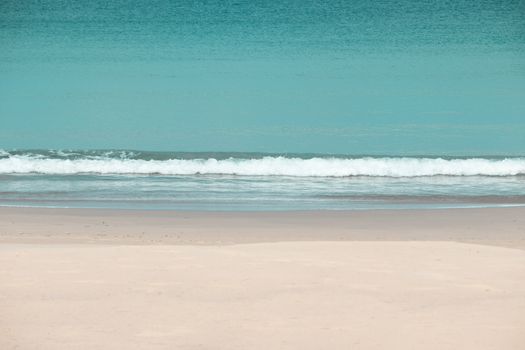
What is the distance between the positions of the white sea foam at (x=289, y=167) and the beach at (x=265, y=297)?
24.6 ft

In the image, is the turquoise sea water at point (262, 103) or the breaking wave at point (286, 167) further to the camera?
the breaking wave at point (286, 167)

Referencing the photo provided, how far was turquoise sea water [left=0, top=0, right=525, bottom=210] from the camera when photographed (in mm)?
13203

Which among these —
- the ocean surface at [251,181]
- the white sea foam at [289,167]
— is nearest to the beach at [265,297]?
the ocean surface at [251,181]

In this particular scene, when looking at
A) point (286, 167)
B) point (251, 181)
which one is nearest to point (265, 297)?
point (251, 181)

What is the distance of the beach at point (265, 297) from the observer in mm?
4375

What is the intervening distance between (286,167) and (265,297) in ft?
33.1

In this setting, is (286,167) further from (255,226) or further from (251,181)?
(255,226)

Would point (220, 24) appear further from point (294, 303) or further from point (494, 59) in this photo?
point (294, 303)

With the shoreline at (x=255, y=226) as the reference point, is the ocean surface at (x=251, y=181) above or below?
above

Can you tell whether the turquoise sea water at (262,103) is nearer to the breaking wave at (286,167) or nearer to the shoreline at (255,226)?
the breaking wave at (286,167)

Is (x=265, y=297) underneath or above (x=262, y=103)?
underneath

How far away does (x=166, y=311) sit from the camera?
15.6 ft

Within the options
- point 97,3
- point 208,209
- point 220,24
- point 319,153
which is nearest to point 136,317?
point 208,209

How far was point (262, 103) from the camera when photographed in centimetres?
1975
